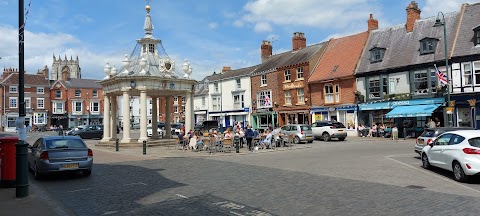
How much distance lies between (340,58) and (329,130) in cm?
1226

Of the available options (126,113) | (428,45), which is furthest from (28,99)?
(428,45)

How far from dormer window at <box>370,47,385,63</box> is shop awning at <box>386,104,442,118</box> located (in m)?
5.49

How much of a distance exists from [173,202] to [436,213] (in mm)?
5587

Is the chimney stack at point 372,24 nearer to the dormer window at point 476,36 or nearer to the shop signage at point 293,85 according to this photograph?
the shop signage at point 293,85

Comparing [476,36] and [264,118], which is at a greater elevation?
[476,36]

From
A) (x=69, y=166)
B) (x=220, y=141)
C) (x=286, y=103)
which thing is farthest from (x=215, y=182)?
(x=286, y=103)

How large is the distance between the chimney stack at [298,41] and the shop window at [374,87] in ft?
47.8

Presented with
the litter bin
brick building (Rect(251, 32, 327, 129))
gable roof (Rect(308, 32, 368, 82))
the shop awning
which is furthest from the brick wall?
the litter bin

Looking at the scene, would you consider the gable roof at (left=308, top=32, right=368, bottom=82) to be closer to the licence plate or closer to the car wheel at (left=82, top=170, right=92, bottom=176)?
the car wheel at (left=82, top=170, right=92, bottom=176)

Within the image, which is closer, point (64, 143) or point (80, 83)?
point (64, 143)

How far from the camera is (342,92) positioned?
128ft

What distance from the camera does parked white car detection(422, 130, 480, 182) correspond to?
11086mm

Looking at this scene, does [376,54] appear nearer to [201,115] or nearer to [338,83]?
[338,83]

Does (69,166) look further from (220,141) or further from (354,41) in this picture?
(354,41)
